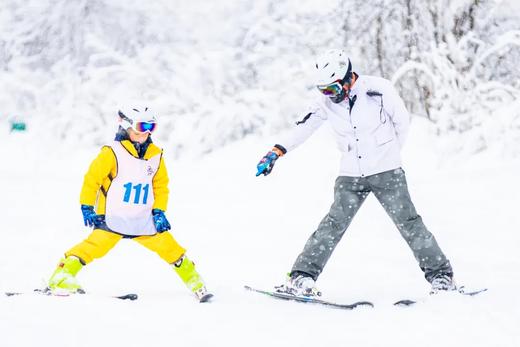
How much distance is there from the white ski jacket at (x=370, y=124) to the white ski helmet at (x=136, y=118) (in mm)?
1160

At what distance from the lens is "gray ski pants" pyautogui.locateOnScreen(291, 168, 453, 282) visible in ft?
14.8

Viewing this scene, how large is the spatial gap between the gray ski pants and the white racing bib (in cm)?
107

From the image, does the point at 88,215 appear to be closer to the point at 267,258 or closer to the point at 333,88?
the point at 333,88

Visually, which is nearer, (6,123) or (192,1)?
(192,1)

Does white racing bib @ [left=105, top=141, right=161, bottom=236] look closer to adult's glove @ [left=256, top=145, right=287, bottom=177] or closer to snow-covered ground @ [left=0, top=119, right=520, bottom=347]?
snow-covered ground @ [left=0, top=119, right=520, bottom=347]

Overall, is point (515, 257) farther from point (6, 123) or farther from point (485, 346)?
point (6, 123)

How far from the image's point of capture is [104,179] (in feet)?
15.0

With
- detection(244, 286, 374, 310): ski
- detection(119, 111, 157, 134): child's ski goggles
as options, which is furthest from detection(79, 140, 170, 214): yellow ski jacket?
detection(244, 286, 374, 310): ski

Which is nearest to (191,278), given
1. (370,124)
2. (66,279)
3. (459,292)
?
(66,279)

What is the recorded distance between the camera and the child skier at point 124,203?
4504 millimetres

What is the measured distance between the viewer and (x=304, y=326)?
12.3ft

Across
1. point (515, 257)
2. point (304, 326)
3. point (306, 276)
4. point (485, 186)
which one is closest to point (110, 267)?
point (306, 276)

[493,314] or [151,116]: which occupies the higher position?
[151,116]

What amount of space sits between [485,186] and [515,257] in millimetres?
2164
